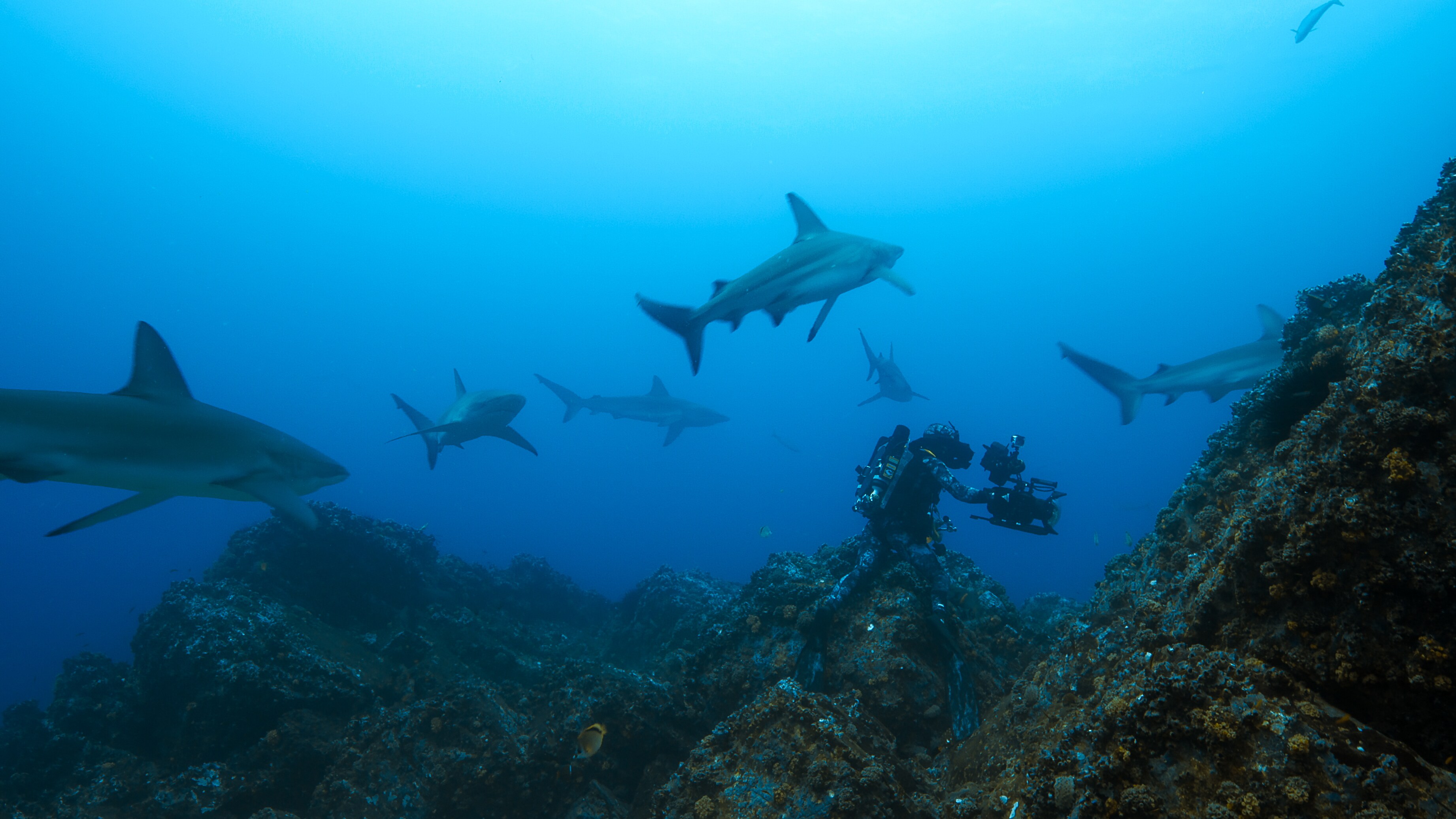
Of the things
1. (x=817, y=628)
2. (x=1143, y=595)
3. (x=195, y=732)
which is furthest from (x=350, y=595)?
(x=1143, y=595)

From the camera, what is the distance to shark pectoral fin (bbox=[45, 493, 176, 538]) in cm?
512

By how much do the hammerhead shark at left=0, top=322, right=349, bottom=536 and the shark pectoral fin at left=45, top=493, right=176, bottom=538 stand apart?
0.05ft

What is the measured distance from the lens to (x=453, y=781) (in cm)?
666

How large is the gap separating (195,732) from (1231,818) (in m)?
11.0

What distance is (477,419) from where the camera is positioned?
12.0 meters

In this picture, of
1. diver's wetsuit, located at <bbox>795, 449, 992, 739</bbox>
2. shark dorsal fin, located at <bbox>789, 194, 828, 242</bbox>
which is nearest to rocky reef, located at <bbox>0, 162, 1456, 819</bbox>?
diver's wetsuit, located at <bbox>795, 449, 992, 739</bbox>

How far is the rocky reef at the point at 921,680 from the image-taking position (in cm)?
253

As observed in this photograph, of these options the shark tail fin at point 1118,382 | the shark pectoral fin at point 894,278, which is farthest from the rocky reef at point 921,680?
the shark tail fin at point 1118,382

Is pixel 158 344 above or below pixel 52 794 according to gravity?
above

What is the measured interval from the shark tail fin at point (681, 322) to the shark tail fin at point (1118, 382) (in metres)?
7.29

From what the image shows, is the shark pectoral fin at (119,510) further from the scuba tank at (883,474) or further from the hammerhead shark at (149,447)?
the scuba tank at (883,474)

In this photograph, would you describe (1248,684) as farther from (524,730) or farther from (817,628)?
(524,730)

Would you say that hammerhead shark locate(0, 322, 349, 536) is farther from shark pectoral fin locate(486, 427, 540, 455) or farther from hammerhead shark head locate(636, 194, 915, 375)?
shark pectoral fin locate(486, 427, 540, 455)

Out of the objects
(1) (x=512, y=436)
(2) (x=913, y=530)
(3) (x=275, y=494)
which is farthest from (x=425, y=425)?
(2) (x=913, y=530)
